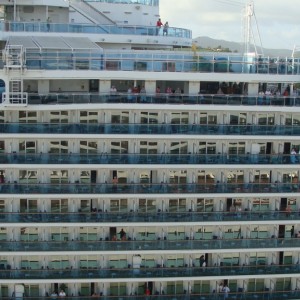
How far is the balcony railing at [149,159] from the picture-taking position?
25062 mm

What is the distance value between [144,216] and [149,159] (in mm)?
2112

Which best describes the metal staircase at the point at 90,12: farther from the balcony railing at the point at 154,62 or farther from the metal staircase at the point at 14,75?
the metal staircase at the point at 14,75

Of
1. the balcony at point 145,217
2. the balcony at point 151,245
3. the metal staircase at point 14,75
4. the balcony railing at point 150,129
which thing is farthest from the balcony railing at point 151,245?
the metal staircase at point 14,75

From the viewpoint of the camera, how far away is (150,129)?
83.7ft

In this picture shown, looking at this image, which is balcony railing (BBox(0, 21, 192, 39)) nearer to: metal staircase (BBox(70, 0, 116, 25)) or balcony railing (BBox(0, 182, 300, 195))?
metal staircase (BBox(70, 0, 116, 25))

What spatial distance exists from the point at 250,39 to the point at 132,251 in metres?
9.99

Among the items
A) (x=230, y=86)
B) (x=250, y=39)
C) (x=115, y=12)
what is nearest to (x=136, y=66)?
(x=230, y=86)

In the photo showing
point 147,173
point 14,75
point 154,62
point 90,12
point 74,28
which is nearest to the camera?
point 14,75

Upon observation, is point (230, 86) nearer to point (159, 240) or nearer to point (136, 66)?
point (136, 66)

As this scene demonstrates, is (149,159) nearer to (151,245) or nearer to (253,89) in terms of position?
(151,245)

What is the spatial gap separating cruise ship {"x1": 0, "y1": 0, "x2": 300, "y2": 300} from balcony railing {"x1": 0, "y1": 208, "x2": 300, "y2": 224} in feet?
0.13

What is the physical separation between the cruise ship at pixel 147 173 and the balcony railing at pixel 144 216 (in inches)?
1.5

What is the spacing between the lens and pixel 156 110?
84.1 ft

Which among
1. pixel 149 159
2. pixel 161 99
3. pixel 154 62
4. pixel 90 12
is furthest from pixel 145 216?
pixel 90 12
